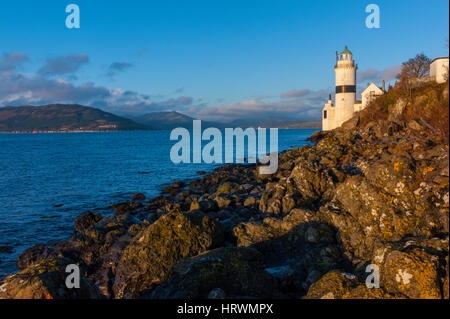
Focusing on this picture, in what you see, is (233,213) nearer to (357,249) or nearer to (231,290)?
(357,249)

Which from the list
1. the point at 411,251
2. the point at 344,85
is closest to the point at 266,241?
the point at 411,251

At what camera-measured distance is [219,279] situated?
638 cm

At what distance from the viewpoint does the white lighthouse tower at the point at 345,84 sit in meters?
51.3

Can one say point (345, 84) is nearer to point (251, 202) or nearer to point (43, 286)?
point (251, 202)

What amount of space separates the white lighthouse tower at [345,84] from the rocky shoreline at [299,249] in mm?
41569

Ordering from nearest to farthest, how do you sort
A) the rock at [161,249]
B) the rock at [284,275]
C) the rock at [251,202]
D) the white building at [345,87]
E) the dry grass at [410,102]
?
the rock at [284,275]
the rock at [161,249]
the rock at [251,202]
the dry grass at [410,102]
the white building at [345,87]

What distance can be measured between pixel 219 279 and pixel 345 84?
51.4 metres

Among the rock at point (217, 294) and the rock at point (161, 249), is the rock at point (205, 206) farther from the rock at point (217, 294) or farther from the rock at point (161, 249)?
the rock at point (217, 294)

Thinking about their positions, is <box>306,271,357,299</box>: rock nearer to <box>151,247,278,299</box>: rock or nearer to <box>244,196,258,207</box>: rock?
<box>151,247,278,299</box>: rock

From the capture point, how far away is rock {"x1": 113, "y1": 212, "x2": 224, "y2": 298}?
8242 millimetres

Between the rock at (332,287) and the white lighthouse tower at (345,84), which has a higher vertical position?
the white lighthouse tower at (345,84)

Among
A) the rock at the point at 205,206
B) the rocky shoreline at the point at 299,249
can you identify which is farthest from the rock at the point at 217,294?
the rock at the point at 205,206

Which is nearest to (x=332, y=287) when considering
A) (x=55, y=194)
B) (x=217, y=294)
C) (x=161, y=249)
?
(x=217, y=294)
